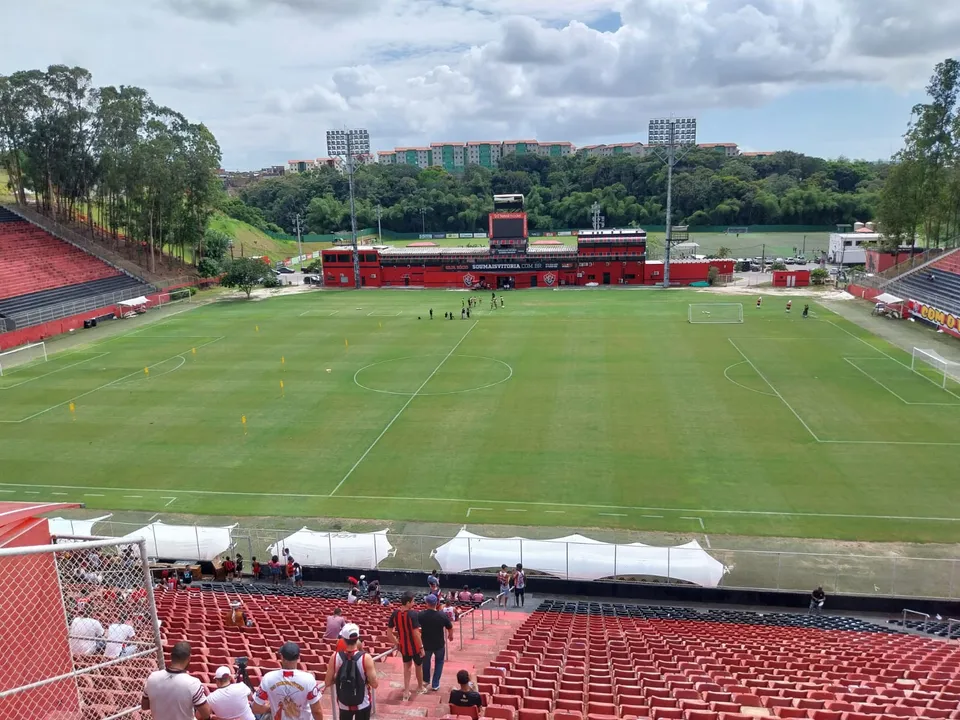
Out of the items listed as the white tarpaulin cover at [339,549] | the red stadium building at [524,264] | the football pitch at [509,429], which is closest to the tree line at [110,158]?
the red stadium building at [524,264]

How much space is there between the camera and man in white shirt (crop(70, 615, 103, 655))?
7703 mm

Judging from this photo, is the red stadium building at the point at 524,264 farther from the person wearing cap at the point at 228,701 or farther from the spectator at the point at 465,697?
the person wearing cap at the point at 228,701

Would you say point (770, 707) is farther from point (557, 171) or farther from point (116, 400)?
point (557, 171)

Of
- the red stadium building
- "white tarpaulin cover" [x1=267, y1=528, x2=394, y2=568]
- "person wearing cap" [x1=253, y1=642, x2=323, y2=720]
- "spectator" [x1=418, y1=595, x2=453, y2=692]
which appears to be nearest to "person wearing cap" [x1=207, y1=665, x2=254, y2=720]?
"person wearing cap" [x1=253, y1=642, x2=323, y2=720]

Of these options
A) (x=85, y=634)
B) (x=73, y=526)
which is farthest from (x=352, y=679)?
(x=73, y=526)

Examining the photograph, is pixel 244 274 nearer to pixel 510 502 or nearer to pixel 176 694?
pixel 510 502

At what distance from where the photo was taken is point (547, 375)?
38.4 metres

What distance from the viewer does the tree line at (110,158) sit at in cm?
6506

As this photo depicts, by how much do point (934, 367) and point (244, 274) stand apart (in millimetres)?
57940

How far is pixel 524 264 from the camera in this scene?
74812 mm

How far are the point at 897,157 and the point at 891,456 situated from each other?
157ft

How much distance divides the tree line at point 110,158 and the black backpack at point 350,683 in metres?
70.7

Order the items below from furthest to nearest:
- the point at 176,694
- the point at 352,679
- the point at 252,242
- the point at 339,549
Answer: the point at 252,242, the point at 339,549, the point at 352,679, the point at 176,694

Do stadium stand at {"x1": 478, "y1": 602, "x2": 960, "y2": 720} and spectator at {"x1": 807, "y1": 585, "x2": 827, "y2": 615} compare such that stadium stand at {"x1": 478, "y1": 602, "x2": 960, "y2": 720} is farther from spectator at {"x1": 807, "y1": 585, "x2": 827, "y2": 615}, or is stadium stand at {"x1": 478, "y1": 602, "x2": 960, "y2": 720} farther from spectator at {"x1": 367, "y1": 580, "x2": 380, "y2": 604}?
spectator at {"x1": 367, "y1": 580, "x2": 380, "y2": 604}
